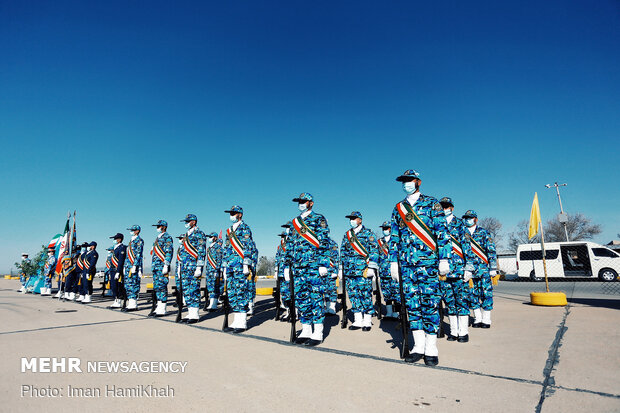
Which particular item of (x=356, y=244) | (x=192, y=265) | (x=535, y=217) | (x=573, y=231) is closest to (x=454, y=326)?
(x=356, y=244)

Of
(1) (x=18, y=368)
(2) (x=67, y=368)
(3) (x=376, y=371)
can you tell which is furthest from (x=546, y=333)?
(1) (x=18, y=368)

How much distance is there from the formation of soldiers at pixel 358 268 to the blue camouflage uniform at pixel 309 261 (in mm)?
17

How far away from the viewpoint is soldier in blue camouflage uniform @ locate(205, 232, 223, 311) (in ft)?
30.7

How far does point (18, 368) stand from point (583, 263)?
2428cm

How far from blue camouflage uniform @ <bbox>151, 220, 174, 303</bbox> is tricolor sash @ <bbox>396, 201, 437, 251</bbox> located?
20.8ft

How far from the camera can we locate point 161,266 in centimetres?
805

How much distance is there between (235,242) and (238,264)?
455 millimetres

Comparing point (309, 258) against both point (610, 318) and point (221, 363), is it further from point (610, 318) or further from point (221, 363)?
point (610, 318)

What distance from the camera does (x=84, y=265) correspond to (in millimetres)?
12148

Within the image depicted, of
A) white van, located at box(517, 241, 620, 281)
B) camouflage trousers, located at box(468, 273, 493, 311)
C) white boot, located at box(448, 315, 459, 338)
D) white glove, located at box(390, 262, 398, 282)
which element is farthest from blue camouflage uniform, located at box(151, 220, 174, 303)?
white van, located at box(517, 241, 620, 281)

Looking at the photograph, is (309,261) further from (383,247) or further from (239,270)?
(383,247)

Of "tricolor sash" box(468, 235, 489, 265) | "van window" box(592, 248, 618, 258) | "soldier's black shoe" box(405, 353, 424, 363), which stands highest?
"tricolor sash" box(468, 235, 489, 265)

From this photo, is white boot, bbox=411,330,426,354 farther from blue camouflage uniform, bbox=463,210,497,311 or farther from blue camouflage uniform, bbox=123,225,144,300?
blue camouflage uniform, bbox=123,225,144,300

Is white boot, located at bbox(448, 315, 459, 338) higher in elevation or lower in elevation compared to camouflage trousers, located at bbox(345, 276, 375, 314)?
lower
